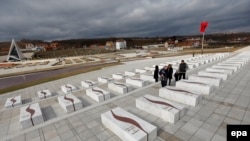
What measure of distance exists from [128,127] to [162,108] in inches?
80.0

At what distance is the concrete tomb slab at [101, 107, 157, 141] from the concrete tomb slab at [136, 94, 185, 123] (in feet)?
3.96

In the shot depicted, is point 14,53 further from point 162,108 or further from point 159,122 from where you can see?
point 159,122

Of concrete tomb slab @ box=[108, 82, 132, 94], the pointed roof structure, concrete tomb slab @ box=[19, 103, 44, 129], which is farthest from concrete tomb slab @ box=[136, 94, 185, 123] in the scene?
the pointed roof structure

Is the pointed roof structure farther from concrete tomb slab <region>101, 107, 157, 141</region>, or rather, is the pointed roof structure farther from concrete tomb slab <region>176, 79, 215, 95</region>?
concrete tomb slab <region>176, 79, 215, 95</region>

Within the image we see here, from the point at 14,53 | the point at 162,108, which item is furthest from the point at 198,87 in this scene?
the point at 14,53

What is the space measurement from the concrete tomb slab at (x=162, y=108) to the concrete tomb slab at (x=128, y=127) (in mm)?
1206

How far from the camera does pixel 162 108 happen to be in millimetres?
6031

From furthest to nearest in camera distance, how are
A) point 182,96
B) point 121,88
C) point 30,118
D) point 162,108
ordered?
point 121,88
point 182,96
point 30,118
point 162,108

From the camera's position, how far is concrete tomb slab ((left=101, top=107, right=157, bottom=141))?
447 cm

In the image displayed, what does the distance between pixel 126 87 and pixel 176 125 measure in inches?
214

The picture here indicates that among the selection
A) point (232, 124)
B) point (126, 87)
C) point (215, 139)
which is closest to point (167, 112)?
point (215, 139)

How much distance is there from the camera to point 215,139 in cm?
453

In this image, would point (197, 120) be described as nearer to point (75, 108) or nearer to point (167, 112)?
point (167, 112)

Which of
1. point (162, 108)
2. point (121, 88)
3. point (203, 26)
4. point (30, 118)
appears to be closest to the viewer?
point (162, 108)
